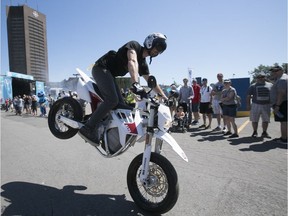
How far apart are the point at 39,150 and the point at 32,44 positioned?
328ft

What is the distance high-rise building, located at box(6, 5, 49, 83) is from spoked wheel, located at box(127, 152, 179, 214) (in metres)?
86.4

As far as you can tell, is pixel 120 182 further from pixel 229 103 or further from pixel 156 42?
pixel 229 103

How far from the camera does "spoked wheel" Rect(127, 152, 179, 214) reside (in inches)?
109

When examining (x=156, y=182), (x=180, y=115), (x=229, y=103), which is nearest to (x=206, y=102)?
(x=180, y=115)

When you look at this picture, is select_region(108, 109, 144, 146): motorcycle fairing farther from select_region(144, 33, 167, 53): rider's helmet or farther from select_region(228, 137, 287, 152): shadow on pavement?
select_region(228, 137, 287, 152): shadow on pavement

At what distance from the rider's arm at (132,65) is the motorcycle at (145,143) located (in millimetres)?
279

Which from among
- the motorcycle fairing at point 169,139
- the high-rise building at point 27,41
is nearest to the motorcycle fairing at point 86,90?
the motorcycle fairing at point 169,139

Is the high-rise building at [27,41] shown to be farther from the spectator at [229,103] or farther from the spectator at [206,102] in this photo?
the spectator at [229,103]

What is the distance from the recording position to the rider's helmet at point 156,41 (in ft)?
10.7

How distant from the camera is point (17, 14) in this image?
8150 centimetres

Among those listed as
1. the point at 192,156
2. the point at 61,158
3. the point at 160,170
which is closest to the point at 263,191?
the point at 160,170

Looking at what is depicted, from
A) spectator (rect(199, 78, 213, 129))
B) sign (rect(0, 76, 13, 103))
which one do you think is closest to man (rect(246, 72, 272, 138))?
spectator (rect(199, 78, 213, 129))

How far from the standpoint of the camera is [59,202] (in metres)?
3.17

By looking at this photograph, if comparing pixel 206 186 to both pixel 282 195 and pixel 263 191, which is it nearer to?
pixel 263 191
